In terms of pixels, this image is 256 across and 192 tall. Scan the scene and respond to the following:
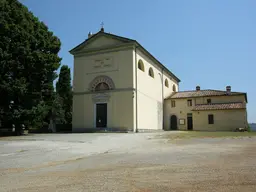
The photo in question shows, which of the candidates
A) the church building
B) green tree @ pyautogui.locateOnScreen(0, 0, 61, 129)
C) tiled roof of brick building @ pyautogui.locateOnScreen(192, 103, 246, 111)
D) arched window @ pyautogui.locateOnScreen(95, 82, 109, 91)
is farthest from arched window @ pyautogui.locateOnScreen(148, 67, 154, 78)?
green tree @ pyautogui.locateOnScreen(0, 0, 61, 129)

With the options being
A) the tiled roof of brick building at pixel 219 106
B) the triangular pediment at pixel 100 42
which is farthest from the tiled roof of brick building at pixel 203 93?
the triangular pediment at pixel 100 42

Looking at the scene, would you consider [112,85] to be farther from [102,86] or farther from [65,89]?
[65,89]

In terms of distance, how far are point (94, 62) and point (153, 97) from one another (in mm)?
9026

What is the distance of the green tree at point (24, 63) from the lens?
20141 mm

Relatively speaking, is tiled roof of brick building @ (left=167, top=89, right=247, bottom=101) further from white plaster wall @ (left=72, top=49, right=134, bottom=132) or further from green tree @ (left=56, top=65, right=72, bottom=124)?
green tree @ (left=56, top=65, right=72, bottom=124)

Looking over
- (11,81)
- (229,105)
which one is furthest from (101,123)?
(229,105)

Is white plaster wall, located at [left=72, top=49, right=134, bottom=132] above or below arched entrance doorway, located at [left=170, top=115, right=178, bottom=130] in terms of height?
above

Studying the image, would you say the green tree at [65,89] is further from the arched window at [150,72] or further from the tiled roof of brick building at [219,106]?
the tiled roof of brick building at [219,106]

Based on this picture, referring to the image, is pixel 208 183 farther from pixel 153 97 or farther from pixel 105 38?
pixel 153 97

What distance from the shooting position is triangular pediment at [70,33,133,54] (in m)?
26.7

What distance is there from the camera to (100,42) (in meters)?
27.9

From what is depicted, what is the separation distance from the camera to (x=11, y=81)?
20.4 meters

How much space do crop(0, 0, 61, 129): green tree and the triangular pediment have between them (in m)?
5.25

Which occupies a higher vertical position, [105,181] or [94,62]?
[94,62]
